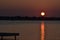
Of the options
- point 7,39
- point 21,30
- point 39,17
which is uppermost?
point 39,17

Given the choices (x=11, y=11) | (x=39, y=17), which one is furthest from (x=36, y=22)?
(x=11, y=11)

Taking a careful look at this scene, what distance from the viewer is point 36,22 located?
2.53m

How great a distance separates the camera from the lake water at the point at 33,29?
2522 mm

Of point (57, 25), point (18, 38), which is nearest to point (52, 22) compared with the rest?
point (57, 25)

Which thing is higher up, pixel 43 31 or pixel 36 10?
pixel 36 10

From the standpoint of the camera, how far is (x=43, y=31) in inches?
101

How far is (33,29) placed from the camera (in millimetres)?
2553

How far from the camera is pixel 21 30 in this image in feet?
8.36

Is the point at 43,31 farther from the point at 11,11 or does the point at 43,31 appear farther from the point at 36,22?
the point at 11,11

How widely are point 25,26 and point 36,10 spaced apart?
0.35 m

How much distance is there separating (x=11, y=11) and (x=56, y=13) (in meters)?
0.83

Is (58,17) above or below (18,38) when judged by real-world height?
above

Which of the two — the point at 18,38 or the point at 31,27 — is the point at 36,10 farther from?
the point at 18,38

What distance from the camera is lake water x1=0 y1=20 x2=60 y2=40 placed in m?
2.52
